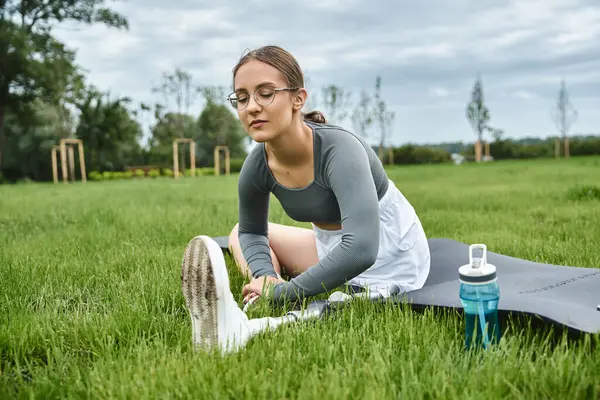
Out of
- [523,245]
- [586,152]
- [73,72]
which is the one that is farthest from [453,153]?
[523,245]

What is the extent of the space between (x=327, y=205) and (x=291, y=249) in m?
0.64

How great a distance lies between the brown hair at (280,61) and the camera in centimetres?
227

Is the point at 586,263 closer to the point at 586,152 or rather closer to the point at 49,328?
the point at 49,328

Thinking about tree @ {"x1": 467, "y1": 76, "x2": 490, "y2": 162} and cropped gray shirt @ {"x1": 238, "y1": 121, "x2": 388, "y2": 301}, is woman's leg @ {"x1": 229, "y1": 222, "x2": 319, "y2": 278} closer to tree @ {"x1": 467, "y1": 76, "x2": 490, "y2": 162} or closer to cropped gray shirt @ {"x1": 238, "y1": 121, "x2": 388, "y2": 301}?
cropped gray shirt @ {"x1": 238, "y1": 121, "x2": 388, "y2": 301}

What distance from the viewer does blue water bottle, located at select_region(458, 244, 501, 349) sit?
1694 millimetres

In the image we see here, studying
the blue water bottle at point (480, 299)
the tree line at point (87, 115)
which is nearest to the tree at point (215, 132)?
the tree line at point (87, 115)

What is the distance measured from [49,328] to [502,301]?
5.38 feet

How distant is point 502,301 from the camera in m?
2.11

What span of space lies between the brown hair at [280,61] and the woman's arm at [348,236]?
36cm

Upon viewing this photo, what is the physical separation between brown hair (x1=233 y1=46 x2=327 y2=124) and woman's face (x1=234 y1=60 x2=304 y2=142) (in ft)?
0.06

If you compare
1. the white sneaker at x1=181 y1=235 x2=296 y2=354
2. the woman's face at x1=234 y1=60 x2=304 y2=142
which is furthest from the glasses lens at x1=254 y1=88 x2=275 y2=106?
the white sneaker at x1=181 y1=235 x2=296 y2=354

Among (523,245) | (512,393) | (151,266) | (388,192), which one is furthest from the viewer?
(523,245)

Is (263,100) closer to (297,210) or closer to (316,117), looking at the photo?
(316,117)

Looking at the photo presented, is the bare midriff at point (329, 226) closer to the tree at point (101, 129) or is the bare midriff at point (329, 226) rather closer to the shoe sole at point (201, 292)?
the shoe sole at point (201, 292)
